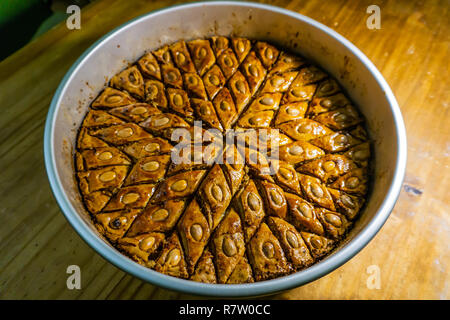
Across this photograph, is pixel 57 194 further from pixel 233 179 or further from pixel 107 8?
pixel 107 8

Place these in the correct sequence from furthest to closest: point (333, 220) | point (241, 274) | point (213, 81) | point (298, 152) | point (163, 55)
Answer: point (163, 55)
point (213, 81)
point (298, 152)
point (333, 220)
point (241, 274)

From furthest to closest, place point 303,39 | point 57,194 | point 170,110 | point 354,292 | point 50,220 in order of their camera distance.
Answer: point 303,39, point 170,110, point 50,220, point 354,292, point 57,194

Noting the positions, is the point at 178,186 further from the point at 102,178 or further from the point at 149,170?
→ the point at 102,178

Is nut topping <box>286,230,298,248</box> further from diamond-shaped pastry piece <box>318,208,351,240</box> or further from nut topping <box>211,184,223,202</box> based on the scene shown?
nut topping <box>211,184,223,202</box>

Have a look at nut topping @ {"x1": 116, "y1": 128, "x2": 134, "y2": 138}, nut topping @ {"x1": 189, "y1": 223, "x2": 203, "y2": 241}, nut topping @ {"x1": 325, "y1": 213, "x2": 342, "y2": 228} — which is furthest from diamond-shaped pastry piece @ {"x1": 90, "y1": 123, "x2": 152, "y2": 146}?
nut topping @ {"x1": 325, "y1": 213, "x2": 342, "y2": 228}

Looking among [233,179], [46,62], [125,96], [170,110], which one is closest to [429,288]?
[233,179]

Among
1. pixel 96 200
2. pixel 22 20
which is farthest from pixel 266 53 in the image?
pixel 22 20

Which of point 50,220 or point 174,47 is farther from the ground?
point 174,47
